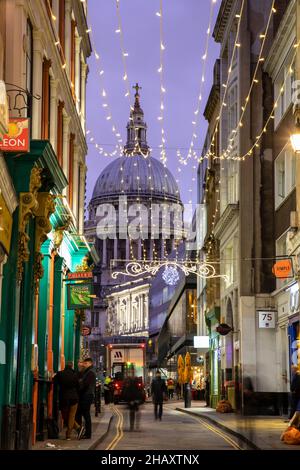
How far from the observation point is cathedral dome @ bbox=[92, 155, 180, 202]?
6919 inches

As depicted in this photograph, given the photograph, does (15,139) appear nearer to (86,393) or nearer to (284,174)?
(86,393)

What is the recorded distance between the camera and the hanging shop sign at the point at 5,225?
53.7 ft

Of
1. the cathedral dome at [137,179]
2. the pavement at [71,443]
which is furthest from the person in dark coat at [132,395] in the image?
the cathedral dome at [137,179]

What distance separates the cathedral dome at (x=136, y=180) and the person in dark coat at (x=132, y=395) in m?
145

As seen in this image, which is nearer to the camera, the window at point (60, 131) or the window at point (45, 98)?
the window at point (45, 98)

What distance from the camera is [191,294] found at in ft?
261

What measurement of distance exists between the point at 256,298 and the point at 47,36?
17850 millimetres

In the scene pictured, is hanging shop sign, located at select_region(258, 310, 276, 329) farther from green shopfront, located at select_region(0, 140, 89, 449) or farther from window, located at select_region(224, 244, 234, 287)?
green shopfront, located at select_region(0, 140, 89, 449)

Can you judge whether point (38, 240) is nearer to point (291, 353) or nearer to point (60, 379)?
point (60, 379)

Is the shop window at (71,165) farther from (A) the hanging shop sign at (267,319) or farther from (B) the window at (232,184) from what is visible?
(B) the window at (232,184)

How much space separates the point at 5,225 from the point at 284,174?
20868 millimetres

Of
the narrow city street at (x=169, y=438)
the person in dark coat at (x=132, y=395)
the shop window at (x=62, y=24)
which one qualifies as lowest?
the narrow city street at (x=169, y=438)

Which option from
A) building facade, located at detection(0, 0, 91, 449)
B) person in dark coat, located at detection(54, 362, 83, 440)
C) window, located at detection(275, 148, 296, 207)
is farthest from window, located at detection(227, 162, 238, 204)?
person in dark coat, located at detection(54, 362, 83, 440)

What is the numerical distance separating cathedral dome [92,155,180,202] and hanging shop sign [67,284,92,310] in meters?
142
